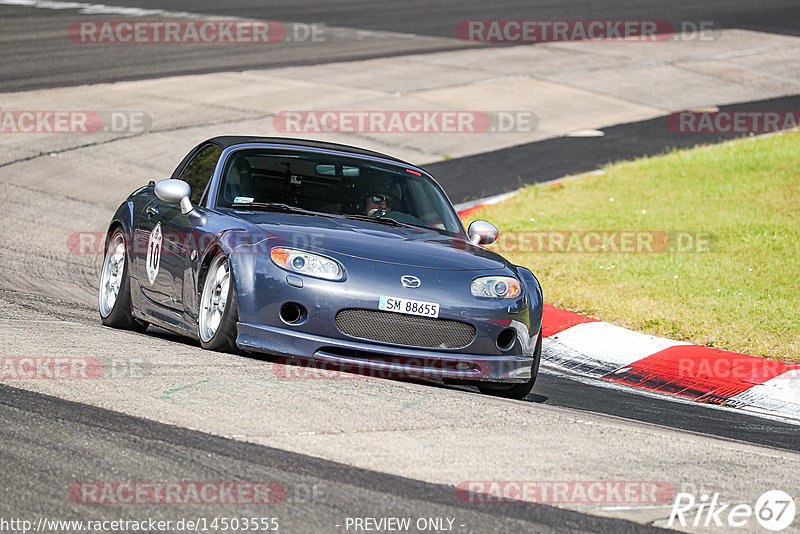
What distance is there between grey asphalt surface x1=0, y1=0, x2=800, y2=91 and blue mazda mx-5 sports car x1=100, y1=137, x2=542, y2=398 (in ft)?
45.1

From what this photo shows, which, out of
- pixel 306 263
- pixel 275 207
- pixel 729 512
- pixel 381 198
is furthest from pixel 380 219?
pixel 729 512

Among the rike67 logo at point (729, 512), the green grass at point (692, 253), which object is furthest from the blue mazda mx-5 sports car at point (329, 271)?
the green grass at point (692, 253)

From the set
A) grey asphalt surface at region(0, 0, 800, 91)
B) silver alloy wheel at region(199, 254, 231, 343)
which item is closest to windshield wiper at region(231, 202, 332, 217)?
silver alloy wheel at region(199, 254, 231, 343)

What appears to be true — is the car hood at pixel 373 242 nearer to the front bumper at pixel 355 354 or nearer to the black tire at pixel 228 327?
the black tire at pixel 228 327

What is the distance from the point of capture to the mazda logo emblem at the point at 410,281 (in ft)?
22.4

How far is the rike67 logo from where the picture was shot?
4516 mm

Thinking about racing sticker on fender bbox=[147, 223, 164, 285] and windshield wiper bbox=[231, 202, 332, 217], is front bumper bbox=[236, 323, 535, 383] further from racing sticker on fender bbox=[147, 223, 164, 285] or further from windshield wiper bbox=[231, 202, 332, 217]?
racing sticker on fender bbox=[147, 223, 164, 285]

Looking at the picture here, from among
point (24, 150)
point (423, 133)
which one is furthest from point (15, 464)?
point (423, 133)

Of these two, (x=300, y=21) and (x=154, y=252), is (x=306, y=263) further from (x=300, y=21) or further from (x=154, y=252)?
(x=300, y=21)

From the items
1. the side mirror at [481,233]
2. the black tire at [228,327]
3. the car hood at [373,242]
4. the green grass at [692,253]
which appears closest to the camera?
the black tire at [228,327]

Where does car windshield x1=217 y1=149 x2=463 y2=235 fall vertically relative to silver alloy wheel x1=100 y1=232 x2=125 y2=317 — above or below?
above

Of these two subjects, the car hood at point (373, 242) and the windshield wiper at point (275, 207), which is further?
the windshield wiper at point (275, 207)

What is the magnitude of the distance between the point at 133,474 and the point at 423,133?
1540 centimetres

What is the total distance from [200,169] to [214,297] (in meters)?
1.62
